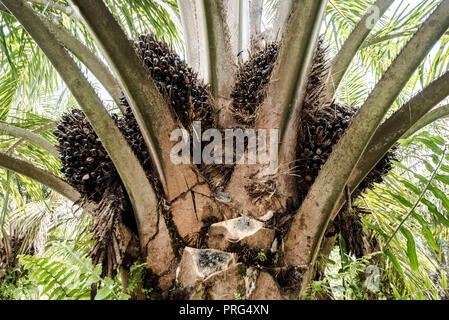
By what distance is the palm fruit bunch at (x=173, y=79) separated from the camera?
1430mm

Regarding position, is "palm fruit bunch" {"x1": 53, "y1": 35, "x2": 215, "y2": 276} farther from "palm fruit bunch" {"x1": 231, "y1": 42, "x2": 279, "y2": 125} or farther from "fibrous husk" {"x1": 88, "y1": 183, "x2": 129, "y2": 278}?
"palm fruit bunch" {"x1": 231, "y1": 42, "x2": 279, "y2": 125}

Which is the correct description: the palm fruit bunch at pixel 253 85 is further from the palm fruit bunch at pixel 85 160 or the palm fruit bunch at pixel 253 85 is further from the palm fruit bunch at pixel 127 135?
the palm fruit bunch at pixel 85 160

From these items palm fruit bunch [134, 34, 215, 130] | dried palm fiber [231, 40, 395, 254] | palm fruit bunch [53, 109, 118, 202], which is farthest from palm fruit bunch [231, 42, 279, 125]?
palm fruit bunch [53, 109, 118, 202]

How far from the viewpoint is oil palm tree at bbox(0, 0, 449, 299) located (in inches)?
45.5

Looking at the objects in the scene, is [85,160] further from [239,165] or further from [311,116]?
[311,116]

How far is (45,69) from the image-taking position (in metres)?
2.74

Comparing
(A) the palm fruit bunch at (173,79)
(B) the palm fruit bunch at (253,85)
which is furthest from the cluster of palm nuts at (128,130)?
(B) the palm fruit bunch at (253,85)

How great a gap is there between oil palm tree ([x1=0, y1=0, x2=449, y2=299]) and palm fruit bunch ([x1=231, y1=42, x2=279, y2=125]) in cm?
1

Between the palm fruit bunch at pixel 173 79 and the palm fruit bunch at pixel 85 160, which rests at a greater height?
the palm fruit bunch at pixel 173 79

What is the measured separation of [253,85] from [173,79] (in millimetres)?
380

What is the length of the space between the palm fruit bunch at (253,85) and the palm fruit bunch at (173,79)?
0.60 ft

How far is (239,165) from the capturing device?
147 cm

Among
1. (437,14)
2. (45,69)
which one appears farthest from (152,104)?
(45,69)

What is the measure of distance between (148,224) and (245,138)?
1.82 feet
